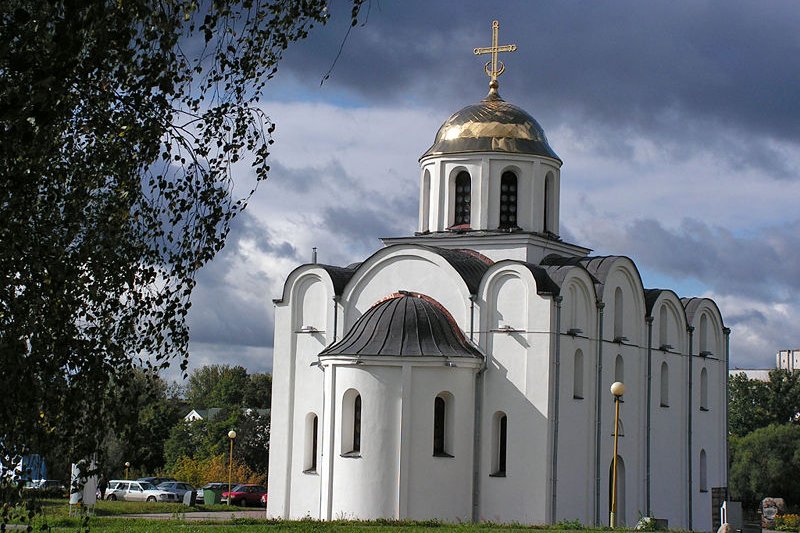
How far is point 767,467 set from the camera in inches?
2302

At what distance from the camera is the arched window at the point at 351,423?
29797mm

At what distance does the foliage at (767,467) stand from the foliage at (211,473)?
69.9 ft

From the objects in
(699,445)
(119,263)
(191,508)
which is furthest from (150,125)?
(699,445)

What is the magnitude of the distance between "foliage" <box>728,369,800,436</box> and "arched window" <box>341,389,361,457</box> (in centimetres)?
4776

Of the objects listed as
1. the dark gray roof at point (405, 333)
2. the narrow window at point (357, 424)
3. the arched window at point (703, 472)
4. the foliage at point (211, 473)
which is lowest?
the foliage at point (211, 473)

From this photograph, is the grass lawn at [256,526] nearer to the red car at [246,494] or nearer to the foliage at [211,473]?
the red car at [246,494]

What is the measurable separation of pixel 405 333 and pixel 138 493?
60.6 feet

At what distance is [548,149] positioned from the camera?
33.8 meters

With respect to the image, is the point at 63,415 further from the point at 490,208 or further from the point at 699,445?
the point at 699,445

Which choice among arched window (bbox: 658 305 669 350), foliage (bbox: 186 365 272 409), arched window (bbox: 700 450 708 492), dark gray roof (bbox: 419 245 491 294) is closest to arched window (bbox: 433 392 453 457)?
dark gray roof (bbox: 419 245 491 294)

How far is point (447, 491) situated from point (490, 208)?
7.41m

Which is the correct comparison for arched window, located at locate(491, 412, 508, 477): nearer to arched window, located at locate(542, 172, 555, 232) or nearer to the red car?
arched window, located at locate(542, 172, 555, 232)

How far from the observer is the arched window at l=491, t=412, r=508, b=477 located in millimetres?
30438

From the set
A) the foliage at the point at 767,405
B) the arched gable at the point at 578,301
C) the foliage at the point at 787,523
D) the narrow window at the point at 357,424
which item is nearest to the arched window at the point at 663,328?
the arched gable at the point at 578,301
